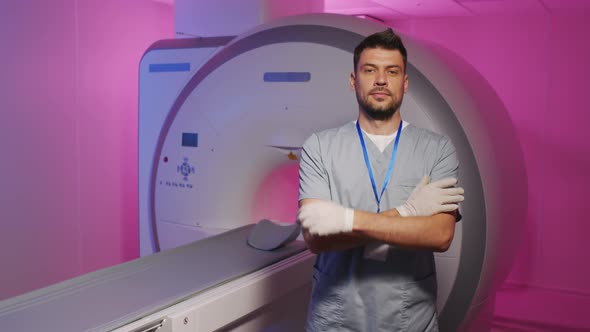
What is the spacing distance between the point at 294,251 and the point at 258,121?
448 millimetres

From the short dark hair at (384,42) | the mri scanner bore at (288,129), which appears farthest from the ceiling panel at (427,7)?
the short dark hair at (384,42)

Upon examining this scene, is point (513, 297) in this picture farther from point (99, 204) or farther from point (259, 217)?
point (99, 204)

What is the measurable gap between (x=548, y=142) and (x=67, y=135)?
2419 millimetres

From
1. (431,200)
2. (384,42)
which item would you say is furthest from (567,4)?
(431,200)

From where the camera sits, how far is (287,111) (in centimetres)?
186

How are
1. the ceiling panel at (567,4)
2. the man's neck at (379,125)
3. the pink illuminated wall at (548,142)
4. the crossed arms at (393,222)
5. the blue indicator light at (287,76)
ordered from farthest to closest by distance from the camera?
the pink illuminated wall at (548,142) → the ceiling panel at (567,4) → the blue indicator light at (287,76) → the man's neck at (379,125) → the crossed arms at (393,222)

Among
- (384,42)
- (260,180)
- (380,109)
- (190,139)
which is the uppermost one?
(384,42)

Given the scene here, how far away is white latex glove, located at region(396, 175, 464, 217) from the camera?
1120 millimetres

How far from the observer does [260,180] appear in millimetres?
1963

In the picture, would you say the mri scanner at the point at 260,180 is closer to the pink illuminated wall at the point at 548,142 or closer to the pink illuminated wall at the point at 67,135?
the pink illuminated wall at the point at 67,135

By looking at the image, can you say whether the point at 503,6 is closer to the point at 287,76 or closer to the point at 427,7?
the point at 427,7

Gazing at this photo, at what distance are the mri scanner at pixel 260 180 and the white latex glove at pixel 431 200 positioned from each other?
0.48 m

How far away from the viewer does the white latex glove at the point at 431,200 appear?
44.1 inches

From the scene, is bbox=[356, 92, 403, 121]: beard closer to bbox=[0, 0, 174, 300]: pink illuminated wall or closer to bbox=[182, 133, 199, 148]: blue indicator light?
bbox=[182, 133, 199, 148]: blue indicator light
